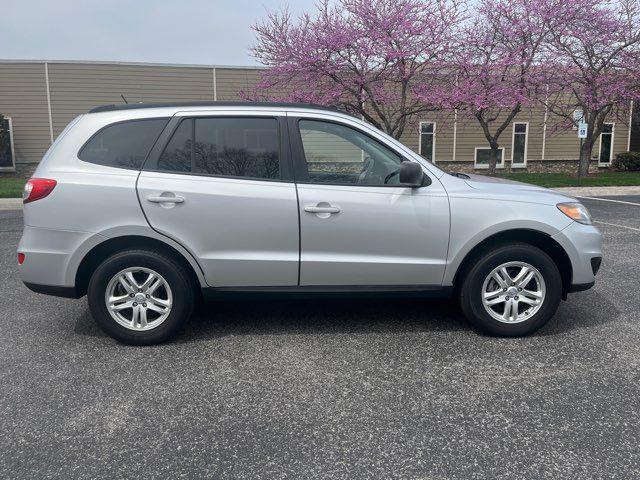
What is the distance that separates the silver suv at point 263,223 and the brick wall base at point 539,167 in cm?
2010

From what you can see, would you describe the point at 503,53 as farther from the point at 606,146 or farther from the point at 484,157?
the point at 606,146

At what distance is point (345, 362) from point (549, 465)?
1.55m

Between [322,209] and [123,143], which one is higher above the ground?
[123,143]

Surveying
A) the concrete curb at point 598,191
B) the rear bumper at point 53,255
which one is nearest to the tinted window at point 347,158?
the rear bumper at point 53,255

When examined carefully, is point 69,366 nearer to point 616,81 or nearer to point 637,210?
point 637,210

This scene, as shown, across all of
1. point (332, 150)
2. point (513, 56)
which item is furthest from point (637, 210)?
point (332, 150)

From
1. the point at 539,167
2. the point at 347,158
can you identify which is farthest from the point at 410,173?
the point at 539,167

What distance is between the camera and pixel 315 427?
296 cm

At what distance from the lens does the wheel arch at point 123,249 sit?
4.05m

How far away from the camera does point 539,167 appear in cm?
2469

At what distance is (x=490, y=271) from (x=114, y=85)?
2075cm

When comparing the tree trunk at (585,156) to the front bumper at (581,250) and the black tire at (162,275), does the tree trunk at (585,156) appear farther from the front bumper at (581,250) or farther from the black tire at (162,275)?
the black tire at (162,275)

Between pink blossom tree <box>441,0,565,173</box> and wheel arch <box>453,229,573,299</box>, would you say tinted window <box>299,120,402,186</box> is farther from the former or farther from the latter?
pink blossom tree <box>441,0,565,173</box>

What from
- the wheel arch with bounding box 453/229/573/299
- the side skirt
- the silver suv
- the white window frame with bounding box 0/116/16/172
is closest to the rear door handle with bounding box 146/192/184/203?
the silver suv
